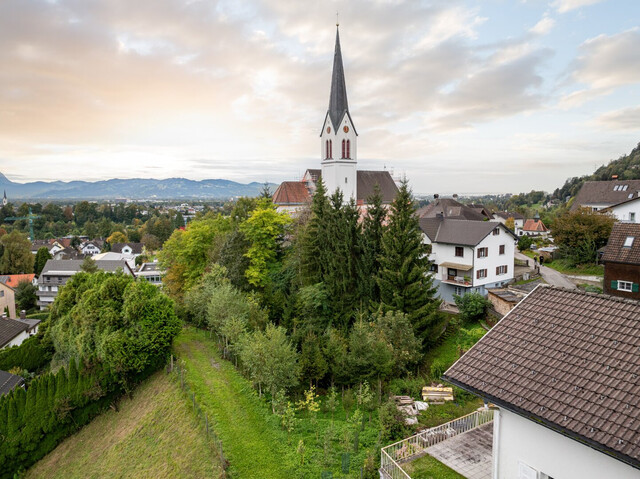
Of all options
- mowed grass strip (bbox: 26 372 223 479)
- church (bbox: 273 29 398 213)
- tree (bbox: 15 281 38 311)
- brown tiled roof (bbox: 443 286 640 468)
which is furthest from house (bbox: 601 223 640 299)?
tree (bbox: 15 281 38 311)

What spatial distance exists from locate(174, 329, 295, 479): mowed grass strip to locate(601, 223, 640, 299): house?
873 inches

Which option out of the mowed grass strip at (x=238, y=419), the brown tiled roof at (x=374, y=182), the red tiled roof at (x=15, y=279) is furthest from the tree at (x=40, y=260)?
the mowed grass strip at (x=238, y=419)

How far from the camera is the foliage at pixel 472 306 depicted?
25.0 meters

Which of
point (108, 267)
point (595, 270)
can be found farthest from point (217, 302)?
point (108, 267)

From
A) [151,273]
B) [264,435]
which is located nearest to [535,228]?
[151,273]

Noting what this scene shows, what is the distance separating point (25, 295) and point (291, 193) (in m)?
38.7

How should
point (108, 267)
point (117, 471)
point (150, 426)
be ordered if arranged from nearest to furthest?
point (117, 471), point (150, 426), point (108, 267)

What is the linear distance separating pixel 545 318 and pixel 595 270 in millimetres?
30020

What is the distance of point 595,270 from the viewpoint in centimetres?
3350

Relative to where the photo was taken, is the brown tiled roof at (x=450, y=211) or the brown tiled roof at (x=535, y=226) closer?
the brown tiled roof at (x=450, y=211)

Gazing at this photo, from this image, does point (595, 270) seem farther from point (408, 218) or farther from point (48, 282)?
point (48, 282)

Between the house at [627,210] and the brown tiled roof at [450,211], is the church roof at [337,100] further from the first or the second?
the house at [627,210]

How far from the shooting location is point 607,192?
1967 inches

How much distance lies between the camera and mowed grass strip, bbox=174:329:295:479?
13359 millimetres
